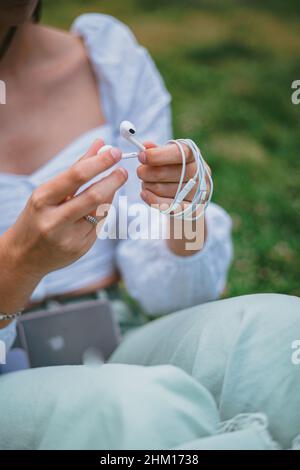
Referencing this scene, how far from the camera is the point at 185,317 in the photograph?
0.95 m

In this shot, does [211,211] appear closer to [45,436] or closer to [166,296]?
[166,296]

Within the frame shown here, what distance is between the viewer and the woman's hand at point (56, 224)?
75 cm

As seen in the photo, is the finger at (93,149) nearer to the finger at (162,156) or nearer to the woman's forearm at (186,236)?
the finger at (162,156)

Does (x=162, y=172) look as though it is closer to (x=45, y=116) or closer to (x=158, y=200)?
(x=158, y=200)

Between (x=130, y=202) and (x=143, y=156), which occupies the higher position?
(x=143, y=156)

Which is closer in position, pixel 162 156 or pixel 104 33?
pixel 162 156

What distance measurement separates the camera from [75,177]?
733mm

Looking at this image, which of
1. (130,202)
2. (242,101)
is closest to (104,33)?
(130,202)

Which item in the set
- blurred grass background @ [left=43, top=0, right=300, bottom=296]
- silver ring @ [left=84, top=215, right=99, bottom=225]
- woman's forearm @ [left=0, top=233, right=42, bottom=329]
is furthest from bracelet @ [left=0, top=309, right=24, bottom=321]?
blurred grass background @ [left=43, top=0, right=300, bottom=296]

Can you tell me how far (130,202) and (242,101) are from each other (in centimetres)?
132

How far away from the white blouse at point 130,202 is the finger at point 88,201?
14.2 inches

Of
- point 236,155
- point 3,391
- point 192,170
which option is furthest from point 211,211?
point 236,155

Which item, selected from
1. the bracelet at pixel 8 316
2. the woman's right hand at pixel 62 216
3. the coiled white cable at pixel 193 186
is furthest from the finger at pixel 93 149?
the bracelet at pixel 8 316

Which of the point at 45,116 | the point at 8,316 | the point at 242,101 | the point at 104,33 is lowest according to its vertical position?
the point at 242,101
